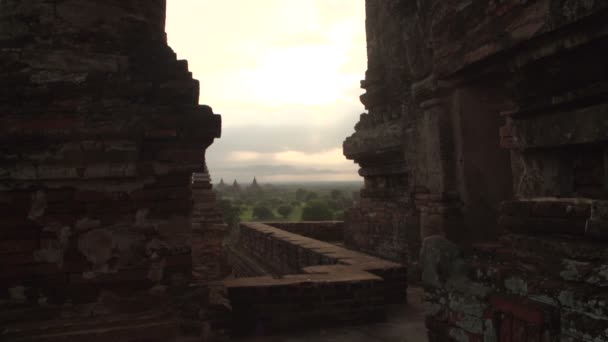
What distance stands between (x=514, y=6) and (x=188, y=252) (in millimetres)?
2684

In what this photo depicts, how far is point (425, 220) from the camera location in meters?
5.66

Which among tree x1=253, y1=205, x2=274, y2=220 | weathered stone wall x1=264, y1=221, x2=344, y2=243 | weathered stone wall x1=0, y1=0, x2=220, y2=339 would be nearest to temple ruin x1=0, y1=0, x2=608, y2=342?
weathered stone wall x1=0, y1=0, x2=220, y2=339

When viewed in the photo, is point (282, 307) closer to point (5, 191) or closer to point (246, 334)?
point (246, 334)

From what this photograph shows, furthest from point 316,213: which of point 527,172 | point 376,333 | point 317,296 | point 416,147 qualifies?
point 527,172

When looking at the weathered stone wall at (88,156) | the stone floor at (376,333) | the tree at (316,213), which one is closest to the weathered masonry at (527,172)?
the stone floor at (376,333)

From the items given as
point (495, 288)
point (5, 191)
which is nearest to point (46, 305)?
point (5, 191)

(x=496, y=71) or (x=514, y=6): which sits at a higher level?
(x=514, y=6)

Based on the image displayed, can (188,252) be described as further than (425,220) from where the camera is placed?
No

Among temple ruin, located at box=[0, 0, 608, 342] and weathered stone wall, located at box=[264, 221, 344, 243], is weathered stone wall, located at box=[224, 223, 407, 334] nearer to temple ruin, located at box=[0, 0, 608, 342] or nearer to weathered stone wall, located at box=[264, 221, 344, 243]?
temple ruin, located at box=[0, 0, 608, 342]

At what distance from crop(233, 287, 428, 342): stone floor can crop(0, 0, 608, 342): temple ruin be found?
5.8 inches

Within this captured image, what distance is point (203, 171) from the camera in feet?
12.3

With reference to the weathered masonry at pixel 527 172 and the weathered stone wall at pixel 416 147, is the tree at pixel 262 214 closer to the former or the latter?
the weathered stone wall at pixel 416 147

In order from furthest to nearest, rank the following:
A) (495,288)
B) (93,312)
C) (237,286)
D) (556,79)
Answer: (237,286) < (93,312) < (495,288) < (556,79)

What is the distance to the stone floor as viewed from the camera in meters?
4.12
